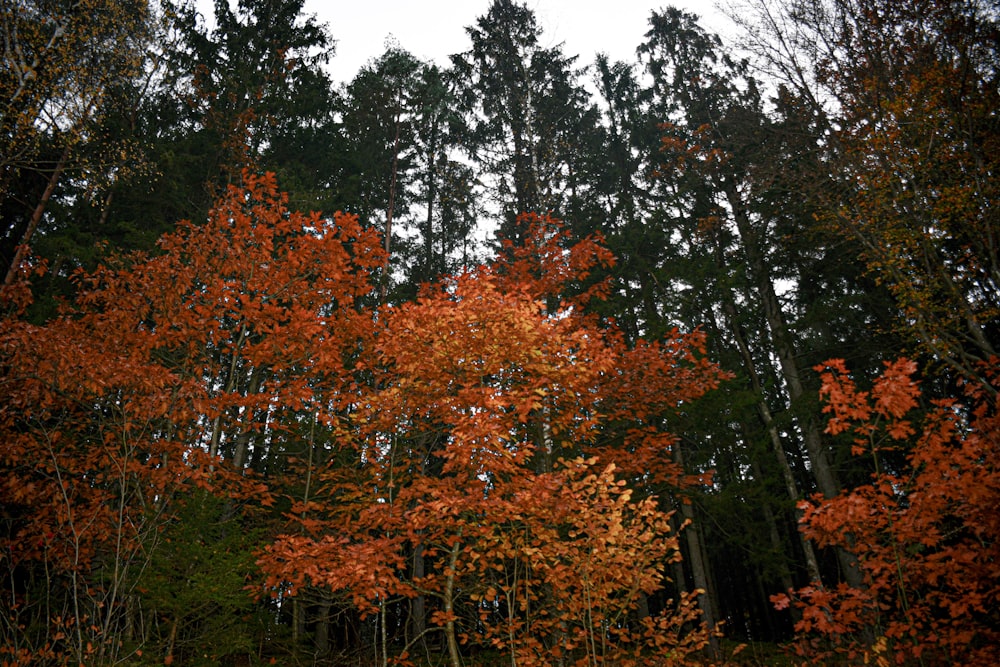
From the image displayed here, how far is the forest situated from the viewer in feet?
17.5

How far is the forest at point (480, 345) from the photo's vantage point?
17.5 ft

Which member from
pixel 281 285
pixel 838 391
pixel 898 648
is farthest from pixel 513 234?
pixel 898 648

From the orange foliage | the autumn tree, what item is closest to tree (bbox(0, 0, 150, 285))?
the autumn tree

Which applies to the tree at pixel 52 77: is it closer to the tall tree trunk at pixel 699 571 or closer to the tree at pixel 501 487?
the tree at pixel 501 487

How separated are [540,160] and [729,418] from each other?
7547mm

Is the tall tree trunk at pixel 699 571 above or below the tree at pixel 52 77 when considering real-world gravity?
below

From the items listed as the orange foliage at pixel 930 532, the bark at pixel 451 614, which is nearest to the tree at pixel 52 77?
the bark at pixel 451 614

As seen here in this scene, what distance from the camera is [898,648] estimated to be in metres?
4.67

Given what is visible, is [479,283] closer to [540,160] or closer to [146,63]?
[540,160]

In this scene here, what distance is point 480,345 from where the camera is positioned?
6.24 m

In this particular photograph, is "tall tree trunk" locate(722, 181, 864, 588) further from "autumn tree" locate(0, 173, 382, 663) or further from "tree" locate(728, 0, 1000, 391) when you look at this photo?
→ "autumn tree" locate(0, 173, 382, 663)

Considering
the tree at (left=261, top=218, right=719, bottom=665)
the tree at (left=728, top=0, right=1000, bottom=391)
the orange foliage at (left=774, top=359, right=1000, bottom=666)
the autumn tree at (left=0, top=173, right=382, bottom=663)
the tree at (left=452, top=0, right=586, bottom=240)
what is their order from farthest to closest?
1. the tree at (left=452, top=0, right=586, bottom=240)
2. the tree at (left=728, top=0, right=1000, bottom=391)
3. the autumn tree at (left=0, top=173, right=382, bottom=663)
4. the tree at (left=261, top=218, right=719, bottom=665)
5. the orange foliage at (left=774, top=359, right=1000, bottom=666)

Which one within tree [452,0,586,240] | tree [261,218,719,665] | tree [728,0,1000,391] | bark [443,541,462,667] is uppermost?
tree [452,0,586,240]

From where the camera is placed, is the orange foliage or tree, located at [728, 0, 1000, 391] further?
tree, located at [728, 0, 1000, 391]
